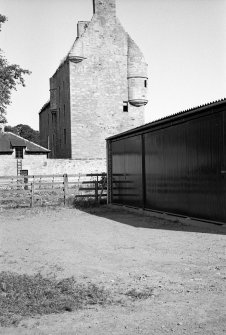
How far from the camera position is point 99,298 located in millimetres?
6074

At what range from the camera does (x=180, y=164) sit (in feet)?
50.3

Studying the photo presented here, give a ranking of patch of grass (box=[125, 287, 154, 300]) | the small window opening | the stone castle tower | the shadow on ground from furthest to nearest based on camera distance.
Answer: the small window opening → the stone castle tower → the shadow on ground → patch of grass (box=[125, 287, 154, 300])

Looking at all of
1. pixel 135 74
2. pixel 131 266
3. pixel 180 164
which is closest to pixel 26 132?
pixel 135 74

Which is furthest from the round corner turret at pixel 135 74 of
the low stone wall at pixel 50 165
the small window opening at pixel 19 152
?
the small window opening at pixel 19 152

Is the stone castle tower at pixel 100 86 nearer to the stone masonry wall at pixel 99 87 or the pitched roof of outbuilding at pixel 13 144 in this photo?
the stone masonry wall at pixel 99 87

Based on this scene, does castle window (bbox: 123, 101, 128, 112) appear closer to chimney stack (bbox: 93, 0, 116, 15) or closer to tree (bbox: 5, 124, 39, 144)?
chimney stack (bbox: 93, 0, 116, 15)

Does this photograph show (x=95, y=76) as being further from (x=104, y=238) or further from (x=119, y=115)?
(x=104, y=238)

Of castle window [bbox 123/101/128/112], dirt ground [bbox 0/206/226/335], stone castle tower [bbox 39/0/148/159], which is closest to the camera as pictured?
dirt ground [bbox 0/206/226/335]

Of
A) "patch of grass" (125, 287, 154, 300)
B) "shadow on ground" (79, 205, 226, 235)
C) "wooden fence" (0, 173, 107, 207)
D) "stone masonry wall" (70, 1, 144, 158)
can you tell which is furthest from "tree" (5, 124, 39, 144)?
"patch of grass" (125, 287, 154, 300)

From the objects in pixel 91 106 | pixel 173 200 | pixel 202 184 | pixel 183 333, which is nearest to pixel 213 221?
pixel 202 184

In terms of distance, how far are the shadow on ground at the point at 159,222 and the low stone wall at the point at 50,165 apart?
24.2 metres

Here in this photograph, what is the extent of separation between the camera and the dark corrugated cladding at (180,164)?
13000 mm

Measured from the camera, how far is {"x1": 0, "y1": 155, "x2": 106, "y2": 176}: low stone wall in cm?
4394

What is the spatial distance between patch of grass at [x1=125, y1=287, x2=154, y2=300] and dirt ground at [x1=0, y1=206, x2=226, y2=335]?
12 cm
